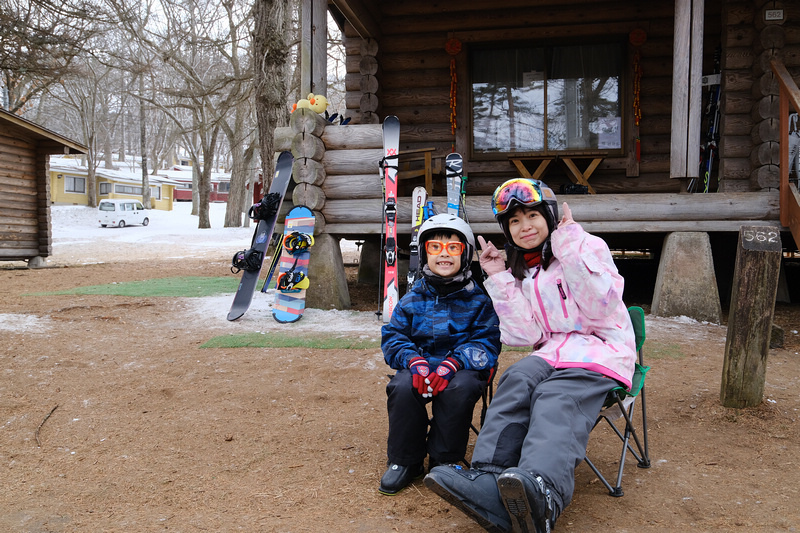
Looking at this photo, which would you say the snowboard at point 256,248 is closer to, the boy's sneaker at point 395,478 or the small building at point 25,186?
the boy's sneaker at point 395,478

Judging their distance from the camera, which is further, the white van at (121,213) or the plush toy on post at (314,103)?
the white van at (121,213)

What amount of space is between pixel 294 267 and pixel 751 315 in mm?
4648

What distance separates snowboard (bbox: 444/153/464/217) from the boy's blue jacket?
3944 millimetres

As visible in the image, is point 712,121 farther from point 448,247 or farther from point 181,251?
point 181,251

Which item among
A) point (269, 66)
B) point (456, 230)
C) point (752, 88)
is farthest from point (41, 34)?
point (456, 230)

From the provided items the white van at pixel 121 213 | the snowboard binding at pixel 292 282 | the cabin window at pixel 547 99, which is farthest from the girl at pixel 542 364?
the white van at pixel 121 213

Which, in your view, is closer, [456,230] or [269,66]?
[456,230]

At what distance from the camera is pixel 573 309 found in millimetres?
2625

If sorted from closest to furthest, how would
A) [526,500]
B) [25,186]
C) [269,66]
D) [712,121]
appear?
[526,500] → [712,121] → [269,66] → [25,186]

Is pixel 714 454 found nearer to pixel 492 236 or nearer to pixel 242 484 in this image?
pixel 242 484

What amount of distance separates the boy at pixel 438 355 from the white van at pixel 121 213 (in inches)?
1232

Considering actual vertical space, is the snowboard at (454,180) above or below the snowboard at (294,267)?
above

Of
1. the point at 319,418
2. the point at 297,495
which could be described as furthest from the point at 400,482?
the point at 319,418

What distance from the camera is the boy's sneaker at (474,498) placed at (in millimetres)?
2172
